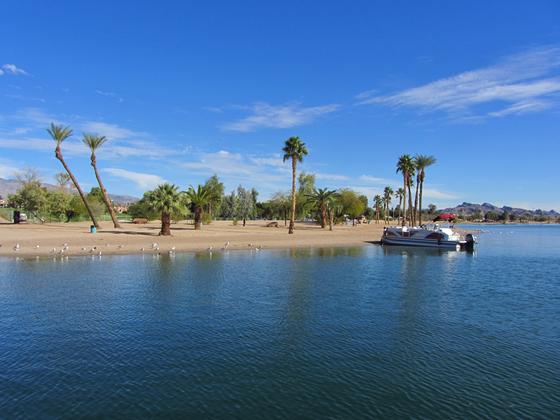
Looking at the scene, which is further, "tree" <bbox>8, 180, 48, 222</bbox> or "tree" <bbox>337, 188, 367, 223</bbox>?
"tree" <bbox>337, 188, 367, 223</bbox>

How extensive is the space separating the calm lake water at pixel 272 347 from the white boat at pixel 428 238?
106ft

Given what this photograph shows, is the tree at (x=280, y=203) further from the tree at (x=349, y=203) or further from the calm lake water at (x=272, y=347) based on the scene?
the calm lake water at (x=272, y=347)

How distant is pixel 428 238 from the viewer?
62.1 metres

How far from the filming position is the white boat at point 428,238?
60406 mm

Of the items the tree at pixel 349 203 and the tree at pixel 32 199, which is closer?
the tree at pixel 32 199

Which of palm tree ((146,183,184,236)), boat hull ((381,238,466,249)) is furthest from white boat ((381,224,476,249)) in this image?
palm tree ((146,183,184,236))

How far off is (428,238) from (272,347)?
Answer: 5209cm

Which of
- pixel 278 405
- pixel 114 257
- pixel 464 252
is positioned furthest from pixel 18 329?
pixel 464 252

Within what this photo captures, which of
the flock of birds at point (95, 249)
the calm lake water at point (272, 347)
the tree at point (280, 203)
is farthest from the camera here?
the tree at point (280, 203)

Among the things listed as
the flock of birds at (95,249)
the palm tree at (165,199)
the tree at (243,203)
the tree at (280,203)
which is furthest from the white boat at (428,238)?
the tree at (280,203)

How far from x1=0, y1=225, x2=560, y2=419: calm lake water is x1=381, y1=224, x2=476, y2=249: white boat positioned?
32.4 meters

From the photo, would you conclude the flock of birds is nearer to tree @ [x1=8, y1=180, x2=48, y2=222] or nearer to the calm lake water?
the calm lake water

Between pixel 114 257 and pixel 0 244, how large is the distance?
44.0ft

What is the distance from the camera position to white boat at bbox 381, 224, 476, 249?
6041cm
